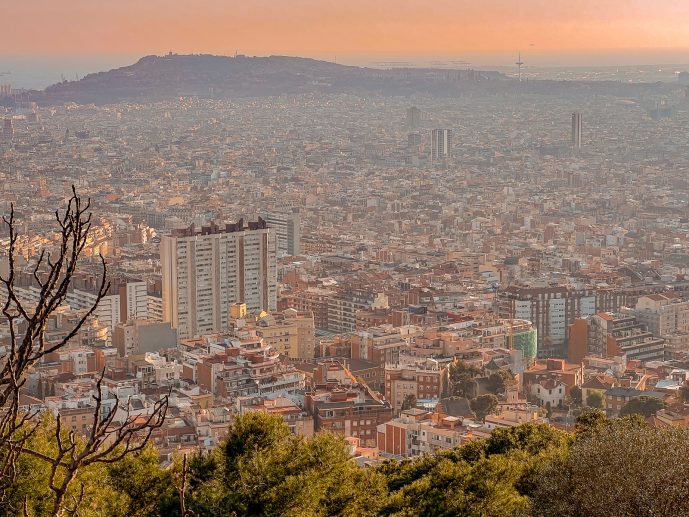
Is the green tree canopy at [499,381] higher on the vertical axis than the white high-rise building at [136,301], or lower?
lower

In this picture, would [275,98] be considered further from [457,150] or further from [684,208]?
[684,208]

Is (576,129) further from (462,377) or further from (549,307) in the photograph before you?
(462,377)

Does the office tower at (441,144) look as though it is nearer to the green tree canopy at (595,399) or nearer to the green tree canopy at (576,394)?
the green tree canopy at (576,394)

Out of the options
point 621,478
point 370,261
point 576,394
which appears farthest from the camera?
point 370,261

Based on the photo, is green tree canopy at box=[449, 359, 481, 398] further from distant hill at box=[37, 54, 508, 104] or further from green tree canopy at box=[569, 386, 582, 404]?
distant hill at box=[37, 54, 508, 104]

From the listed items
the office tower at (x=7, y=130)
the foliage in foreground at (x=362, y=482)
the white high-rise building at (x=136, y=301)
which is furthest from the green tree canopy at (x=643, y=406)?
the office tower at (x=7, y=130)

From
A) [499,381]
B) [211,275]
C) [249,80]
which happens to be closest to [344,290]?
[211,275]

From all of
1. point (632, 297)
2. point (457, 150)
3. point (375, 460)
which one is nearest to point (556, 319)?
point (632, 297)
